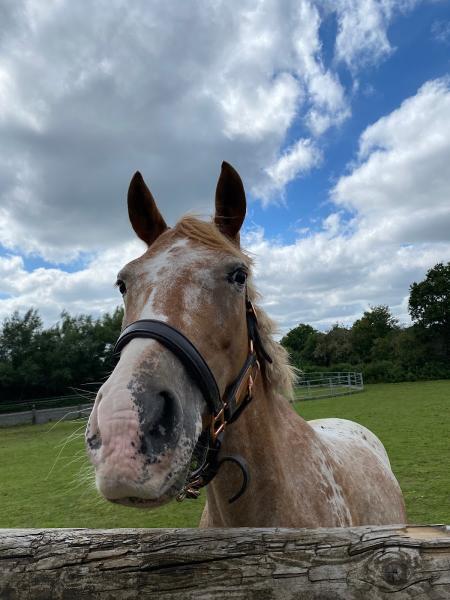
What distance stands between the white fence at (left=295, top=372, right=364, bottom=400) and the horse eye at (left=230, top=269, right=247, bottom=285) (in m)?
23.7

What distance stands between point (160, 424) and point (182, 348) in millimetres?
283

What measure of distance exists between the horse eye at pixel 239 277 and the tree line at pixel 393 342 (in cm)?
3042

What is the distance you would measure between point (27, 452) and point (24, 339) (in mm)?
23240

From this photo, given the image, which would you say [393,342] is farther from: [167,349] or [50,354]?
[167,349]

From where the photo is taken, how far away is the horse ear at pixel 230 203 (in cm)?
221

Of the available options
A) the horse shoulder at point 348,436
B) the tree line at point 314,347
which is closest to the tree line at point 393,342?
the tree line at point 314,347

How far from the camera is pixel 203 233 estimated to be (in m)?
2.04

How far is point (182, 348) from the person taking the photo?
59.1 inches

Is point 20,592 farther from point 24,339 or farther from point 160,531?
point 24,339

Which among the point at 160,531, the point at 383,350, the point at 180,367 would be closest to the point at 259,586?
the point at 160,531

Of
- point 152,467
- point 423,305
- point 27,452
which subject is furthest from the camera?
point 423,305

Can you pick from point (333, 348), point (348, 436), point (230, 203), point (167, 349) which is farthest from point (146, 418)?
point (333, 348)

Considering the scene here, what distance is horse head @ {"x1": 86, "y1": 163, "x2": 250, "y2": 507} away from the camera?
1240 millimetres

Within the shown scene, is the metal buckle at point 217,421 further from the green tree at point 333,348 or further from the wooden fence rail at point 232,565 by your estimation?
the green tree at point 333,348
